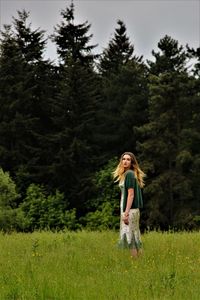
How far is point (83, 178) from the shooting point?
4253 centimetres

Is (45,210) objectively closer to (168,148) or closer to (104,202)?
(104,202)

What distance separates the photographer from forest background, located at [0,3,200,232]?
39656 mm

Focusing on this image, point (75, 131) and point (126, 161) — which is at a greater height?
point (75, 131)

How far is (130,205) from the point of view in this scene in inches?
386

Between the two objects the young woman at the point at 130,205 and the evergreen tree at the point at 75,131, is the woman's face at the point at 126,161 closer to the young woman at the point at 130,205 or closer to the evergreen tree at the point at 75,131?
the young woman at the point at 130,205

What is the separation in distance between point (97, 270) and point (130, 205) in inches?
66.8

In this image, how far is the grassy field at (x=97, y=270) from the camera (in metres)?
6.80

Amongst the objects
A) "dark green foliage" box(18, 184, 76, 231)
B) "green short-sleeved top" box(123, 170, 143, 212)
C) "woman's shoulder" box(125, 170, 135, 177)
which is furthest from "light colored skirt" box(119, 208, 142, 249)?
"dark green foliage" box(18, 184, 76, 231)

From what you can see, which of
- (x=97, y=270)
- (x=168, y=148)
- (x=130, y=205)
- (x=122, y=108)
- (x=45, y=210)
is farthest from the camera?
(x=122, y=108)

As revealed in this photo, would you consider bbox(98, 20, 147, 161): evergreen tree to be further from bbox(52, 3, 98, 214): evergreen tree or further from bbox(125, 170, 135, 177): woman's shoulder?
bbox(125, 170, 135, 177): woman's shoulder

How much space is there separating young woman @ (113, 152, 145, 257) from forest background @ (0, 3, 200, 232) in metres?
27.5

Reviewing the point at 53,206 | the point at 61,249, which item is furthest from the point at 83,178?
the point at 61,249

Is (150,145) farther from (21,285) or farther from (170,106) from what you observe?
(21,285)

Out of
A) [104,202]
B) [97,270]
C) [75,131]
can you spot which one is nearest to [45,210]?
[104,202]
